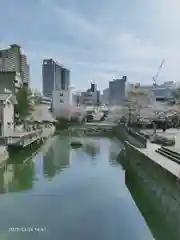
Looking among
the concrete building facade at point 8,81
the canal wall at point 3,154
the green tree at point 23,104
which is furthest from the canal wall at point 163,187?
the concrete building facade at point 8,81

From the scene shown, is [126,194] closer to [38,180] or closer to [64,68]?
[38,180]

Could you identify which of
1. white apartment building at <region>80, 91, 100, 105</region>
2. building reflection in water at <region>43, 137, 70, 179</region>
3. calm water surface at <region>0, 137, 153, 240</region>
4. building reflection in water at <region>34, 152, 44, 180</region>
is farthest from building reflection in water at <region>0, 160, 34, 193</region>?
white apartment building at <region>80, 91, 100, 105</region>

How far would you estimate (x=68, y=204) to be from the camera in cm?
1047

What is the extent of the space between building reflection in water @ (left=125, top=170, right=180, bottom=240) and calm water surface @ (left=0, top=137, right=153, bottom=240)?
0.22 m

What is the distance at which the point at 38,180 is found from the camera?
1454 centimetres

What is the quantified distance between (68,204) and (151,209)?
264 centimetres

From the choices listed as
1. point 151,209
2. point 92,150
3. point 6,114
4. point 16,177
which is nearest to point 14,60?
point 6,114

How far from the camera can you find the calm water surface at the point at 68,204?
8.16 meters

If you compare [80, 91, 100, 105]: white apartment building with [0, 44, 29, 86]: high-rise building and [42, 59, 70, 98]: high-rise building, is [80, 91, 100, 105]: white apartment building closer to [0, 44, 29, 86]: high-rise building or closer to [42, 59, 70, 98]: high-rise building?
[42, 59, 70, 98]: high-rise building

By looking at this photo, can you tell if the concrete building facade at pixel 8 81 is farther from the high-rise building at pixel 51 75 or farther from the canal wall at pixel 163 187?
the high-rise building at pixel 51 75

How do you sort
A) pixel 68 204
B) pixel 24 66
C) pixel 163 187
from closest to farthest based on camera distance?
pixel 163 187 → pixel 68 204 → pixel 24 66

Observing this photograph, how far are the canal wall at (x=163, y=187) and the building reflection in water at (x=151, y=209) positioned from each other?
0.08 m

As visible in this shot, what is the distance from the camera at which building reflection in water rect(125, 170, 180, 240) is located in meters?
8.16
